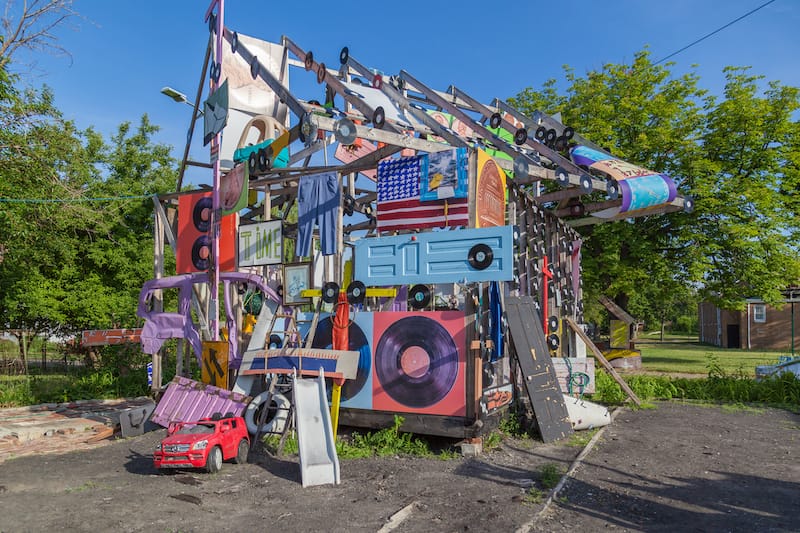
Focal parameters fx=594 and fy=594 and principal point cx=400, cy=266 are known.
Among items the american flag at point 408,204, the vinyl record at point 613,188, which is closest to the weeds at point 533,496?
the american flag at point 408,204

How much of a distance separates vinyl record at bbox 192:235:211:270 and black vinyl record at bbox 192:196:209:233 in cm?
26

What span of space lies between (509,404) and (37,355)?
28.4 metres

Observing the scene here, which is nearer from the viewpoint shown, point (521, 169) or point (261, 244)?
point (521, 169)

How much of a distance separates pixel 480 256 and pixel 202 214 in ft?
26.4

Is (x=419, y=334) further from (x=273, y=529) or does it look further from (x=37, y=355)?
(x=37, y=355)

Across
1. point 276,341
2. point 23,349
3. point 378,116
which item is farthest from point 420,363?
point 23,349

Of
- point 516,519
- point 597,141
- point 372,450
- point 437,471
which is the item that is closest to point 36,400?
point 372,450

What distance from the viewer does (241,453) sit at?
9945 millimetres

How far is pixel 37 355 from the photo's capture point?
31.0 m

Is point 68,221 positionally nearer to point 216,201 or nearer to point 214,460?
point 216,201

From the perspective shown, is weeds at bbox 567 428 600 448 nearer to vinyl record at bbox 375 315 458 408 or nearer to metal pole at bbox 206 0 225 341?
vinyl record at bbox 375 315 458 408

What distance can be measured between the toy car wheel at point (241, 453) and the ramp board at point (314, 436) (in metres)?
1.36

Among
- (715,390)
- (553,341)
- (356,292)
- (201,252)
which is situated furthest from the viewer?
(715,390)

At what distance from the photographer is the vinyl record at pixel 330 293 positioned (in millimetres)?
11734
